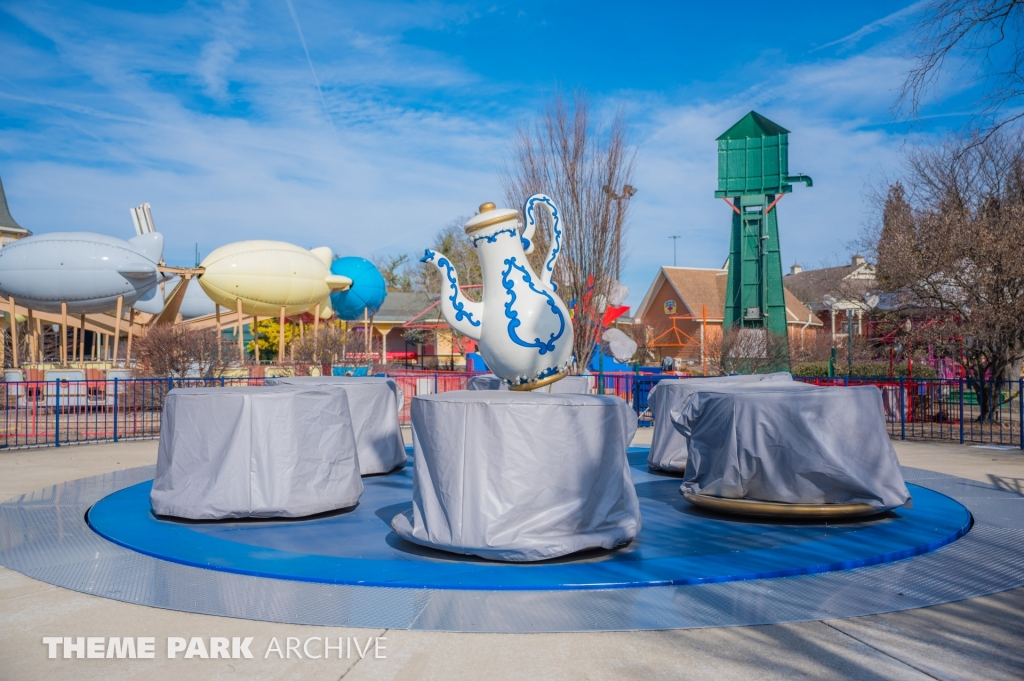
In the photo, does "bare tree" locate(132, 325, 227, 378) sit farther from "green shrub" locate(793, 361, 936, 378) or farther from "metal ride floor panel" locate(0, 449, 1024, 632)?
"green shrub" locate(793, 361, 936, 378)

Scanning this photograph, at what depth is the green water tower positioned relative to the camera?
2967 cm

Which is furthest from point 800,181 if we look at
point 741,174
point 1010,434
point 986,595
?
point 986,595

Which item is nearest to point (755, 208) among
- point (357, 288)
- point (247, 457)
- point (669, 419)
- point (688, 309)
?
point (688, 309)

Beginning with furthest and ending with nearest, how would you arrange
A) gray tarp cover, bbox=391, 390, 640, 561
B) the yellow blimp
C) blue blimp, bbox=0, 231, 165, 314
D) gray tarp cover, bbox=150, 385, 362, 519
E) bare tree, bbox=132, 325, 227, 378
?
1. the yellow blimp
2. blue blimp, bbox=0, 231, 165, 314
3. bare tree, bbox=132, 325, 227, 378
4. gray tarp cover, bbox=150, 385, 362, 519
5. gray tarp cover, bbox=391, 390, 640, 561

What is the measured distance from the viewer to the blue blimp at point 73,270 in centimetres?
2225

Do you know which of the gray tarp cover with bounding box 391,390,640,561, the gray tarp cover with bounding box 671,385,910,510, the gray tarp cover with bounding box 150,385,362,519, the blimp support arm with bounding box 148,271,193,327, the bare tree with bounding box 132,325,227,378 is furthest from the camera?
the blimp support arm with bounding box 148,271,193,327

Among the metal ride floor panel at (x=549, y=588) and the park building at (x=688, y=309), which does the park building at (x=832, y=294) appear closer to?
the park building at (x=688, y=309)

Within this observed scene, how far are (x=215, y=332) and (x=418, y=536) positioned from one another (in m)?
19.2

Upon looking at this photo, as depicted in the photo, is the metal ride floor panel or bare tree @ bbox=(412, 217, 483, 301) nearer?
the metal ride floor panel

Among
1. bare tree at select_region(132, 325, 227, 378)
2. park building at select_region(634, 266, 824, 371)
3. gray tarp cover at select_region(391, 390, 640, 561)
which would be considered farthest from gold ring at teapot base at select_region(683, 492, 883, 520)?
park building at select_region(634, 266, 824, 371)

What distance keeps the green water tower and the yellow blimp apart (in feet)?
50.0

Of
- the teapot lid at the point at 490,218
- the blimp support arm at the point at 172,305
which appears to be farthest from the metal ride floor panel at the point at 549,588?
the blimp support arm at the point at 172,305

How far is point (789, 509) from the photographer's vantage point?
685 centimetres

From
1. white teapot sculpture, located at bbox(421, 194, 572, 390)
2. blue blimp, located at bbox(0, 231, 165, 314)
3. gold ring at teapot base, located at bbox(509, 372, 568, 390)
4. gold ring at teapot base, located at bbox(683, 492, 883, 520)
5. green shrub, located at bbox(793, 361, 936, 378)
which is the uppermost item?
blue blimp, located at bbox(0, 231, 165, 314)
